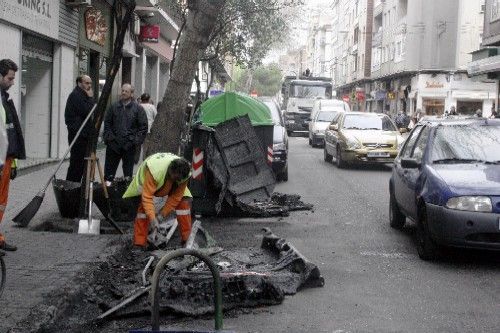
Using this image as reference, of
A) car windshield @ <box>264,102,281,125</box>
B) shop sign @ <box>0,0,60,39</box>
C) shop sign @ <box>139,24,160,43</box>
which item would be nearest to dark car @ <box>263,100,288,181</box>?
car windshield @ <box>264,102,281,125</box>

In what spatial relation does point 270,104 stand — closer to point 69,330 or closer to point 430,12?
point 69,330

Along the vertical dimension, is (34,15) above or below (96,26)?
below

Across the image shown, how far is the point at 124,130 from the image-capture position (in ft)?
39.0

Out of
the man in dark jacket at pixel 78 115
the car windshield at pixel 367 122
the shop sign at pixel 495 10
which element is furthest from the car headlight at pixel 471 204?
the shop sign at pixel 495 10

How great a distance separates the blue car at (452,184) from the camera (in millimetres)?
8023

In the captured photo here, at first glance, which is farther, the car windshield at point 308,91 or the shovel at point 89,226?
the car windshield at point 308,91

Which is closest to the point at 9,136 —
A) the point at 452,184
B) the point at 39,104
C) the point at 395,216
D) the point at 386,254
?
the point at 386,254

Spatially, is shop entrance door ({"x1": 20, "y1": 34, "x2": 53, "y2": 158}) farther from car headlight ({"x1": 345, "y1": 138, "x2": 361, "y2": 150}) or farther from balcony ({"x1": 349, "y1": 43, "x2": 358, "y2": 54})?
balcony ({"x1": 349, "y1": 43, "x2": 358, "y2": 54})

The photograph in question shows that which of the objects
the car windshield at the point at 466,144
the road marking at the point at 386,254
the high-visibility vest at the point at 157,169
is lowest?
the road marking at the point at 386,254

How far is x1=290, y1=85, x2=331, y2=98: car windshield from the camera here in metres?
46.1

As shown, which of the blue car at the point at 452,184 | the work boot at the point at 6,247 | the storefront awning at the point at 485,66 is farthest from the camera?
the storefront awning at the point at 485,66

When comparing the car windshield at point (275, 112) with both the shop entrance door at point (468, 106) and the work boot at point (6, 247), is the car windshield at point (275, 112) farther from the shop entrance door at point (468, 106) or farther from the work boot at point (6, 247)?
the shop entrance door at point (468, 106)

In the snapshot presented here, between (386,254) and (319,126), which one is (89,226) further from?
(319,126)

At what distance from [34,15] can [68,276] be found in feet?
34.9
